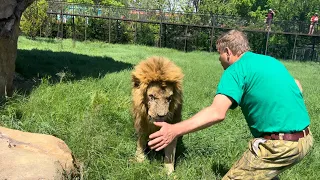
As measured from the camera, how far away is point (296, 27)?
25078 mm

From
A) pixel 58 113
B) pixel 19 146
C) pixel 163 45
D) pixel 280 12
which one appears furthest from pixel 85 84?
pixel 280 12

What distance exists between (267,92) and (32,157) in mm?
2119

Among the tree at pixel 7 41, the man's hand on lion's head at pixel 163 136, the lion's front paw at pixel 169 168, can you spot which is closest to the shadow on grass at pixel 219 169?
the lion's front paw at pixel 169 168

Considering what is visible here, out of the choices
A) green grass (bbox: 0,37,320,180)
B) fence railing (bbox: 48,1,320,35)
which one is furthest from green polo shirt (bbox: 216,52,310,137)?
fence railing (bbox: 48,1,320,35)

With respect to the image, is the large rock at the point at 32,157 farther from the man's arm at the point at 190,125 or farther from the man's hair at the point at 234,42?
the man's hair at the point at 234,42

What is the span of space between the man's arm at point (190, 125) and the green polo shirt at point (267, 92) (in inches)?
6.9

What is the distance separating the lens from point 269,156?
3.03m

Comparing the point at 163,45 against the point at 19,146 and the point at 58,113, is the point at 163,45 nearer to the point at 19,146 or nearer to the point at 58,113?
the point at 58,113

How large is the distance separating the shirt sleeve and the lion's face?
47.5 inches

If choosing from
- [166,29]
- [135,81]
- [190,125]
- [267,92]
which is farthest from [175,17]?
[190,125]

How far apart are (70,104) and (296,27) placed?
22130 mm

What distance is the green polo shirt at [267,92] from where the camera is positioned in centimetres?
298

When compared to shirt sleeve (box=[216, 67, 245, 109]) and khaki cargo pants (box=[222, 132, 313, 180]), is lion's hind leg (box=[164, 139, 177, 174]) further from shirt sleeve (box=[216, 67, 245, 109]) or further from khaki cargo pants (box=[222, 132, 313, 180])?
shirt sleeve (box=[216, 67, 245, 109])

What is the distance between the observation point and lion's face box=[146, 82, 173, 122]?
4039 millimetres
